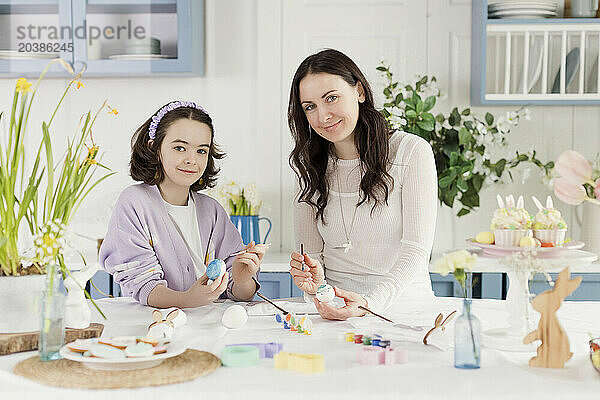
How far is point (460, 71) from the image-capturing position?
3453 mm

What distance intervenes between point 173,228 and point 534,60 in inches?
81.1

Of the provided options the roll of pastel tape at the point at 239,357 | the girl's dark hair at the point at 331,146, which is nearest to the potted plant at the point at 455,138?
the girl's dark hair at the point at 331,146

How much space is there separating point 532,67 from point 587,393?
93.5 inches

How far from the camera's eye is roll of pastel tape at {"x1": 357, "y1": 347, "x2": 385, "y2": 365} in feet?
4.46

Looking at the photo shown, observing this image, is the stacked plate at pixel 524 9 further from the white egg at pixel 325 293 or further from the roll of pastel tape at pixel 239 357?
the roll of pastel tape at pixel 239 357

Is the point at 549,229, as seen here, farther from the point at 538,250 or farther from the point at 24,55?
the point at 24,55

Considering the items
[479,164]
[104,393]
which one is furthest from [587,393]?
[479,164]

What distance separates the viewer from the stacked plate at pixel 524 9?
3213 mm

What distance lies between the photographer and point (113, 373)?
4.24ft

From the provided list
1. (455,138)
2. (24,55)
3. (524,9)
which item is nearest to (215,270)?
(455,138)

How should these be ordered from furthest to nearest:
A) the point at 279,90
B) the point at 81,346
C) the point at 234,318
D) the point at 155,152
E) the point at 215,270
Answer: the point at 279,90 < the point at 155,152 < the point at 215,270 < the point at 234,318 < the point at 81,346

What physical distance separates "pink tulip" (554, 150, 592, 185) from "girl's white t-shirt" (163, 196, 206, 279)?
112cm

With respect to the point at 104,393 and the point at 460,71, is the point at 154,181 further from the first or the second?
the point at 460,71

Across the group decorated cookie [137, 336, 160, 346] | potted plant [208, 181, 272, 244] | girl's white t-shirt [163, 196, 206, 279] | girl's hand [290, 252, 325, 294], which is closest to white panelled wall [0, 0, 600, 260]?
potted plant [208, 181, 272, 244]
